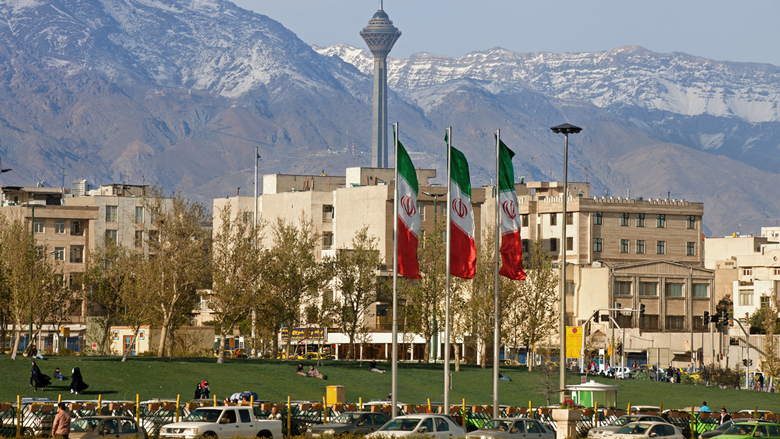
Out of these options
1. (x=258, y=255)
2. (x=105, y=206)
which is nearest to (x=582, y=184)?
(x=105, y=206)

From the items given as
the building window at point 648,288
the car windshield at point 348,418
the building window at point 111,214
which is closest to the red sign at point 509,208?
the car windshield at point 348,418

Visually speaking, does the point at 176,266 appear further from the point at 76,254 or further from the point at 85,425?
the point at 76,254

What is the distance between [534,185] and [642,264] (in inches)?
1665

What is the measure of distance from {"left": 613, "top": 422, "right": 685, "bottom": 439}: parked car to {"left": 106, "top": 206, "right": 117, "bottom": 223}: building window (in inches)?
4375

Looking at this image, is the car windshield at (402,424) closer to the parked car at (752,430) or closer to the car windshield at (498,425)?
the car windshield at (498,425)

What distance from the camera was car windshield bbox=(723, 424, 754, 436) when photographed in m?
41.5

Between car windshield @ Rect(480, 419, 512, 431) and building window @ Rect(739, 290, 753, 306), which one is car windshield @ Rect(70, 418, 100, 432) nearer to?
car windshield @ Rect(480, 419, 512, 431)

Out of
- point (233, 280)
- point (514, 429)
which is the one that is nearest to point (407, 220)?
point (514, 429)

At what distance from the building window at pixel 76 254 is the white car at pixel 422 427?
97712 mm

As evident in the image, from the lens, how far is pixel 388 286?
315 feet

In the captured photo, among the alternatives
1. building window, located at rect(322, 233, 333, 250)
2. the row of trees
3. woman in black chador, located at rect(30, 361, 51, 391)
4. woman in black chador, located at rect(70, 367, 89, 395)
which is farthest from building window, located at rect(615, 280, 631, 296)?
woman in black chador, located at rect(30, 361, 51, 391)

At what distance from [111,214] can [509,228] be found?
352 feet

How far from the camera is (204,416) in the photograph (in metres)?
39.7

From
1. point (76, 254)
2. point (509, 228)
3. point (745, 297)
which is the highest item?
point (76, 254)
